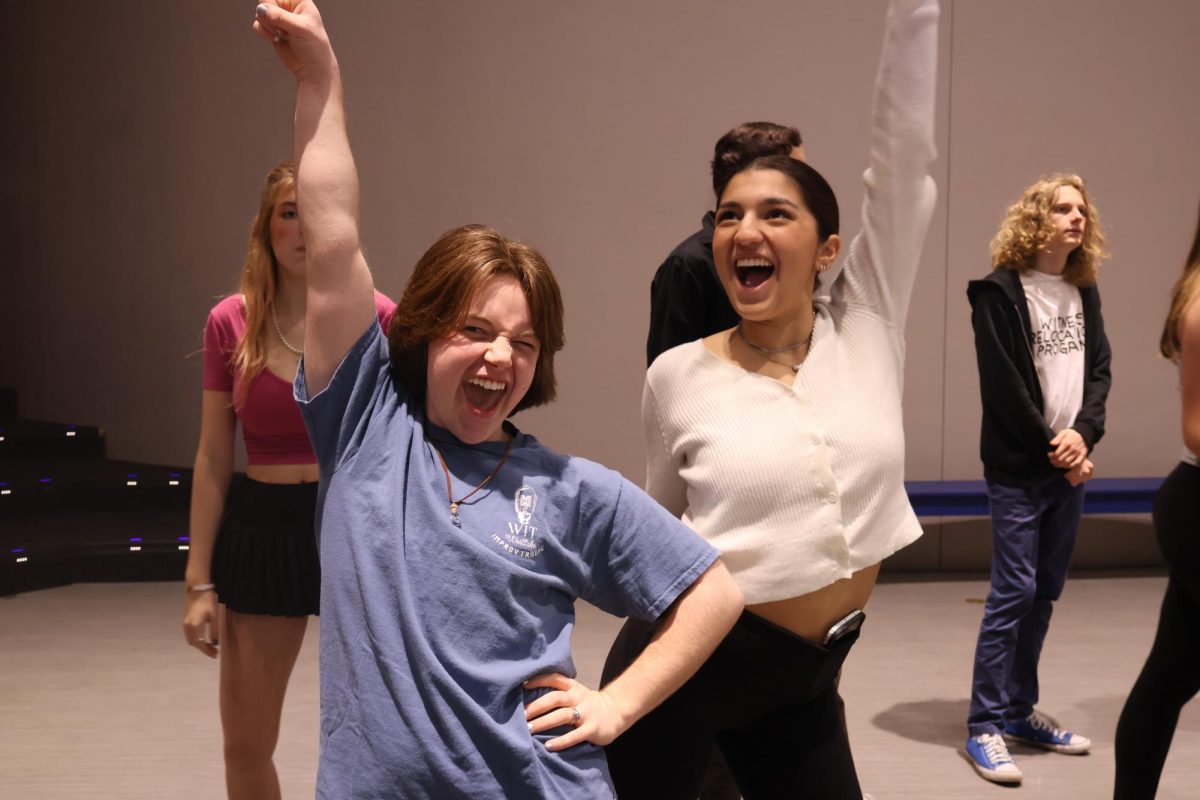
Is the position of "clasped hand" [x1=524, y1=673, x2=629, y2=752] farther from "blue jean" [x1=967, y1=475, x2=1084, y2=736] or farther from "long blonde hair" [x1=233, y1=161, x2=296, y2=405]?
"blue jean" [x1=967, y1=475, x2=1084, y2=736]

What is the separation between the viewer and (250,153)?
6363 millimetres

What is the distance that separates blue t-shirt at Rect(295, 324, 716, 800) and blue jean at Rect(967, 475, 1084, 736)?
7.58 feet

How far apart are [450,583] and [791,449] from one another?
2.05 ft

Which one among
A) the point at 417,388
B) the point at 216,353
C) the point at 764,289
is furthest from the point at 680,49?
the point at 417,388

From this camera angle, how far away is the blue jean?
355cm

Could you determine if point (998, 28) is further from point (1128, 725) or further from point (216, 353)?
point (216, 353)

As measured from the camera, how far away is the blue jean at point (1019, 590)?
11.6ft

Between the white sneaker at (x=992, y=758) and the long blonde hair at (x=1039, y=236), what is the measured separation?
1.38 m

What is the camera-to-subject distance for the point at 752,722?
187cm

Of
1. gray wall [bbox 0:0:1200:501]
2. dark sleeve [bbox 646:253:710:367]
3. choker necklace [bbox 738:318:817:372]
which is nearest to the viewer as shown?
choker necklace [bbox 738:318:817:372]

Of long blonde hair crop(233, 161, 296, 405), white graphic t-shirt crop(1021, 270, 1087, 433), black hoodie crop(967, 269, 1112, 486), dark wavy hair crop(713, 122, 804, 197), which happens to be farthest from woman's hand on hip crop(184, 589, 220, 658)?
white graphic t-shirt crop(1021, 270, 1087, 433)

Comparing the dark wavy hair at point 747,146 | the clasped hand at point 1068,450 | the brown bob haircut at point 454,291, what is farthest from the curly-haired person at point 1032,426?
the brown bob haircut at point 454,291

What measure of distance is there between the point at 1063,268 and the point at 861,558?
2.32m

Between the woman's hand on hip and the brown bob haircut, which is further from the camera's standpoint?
the woman's hand on hip
